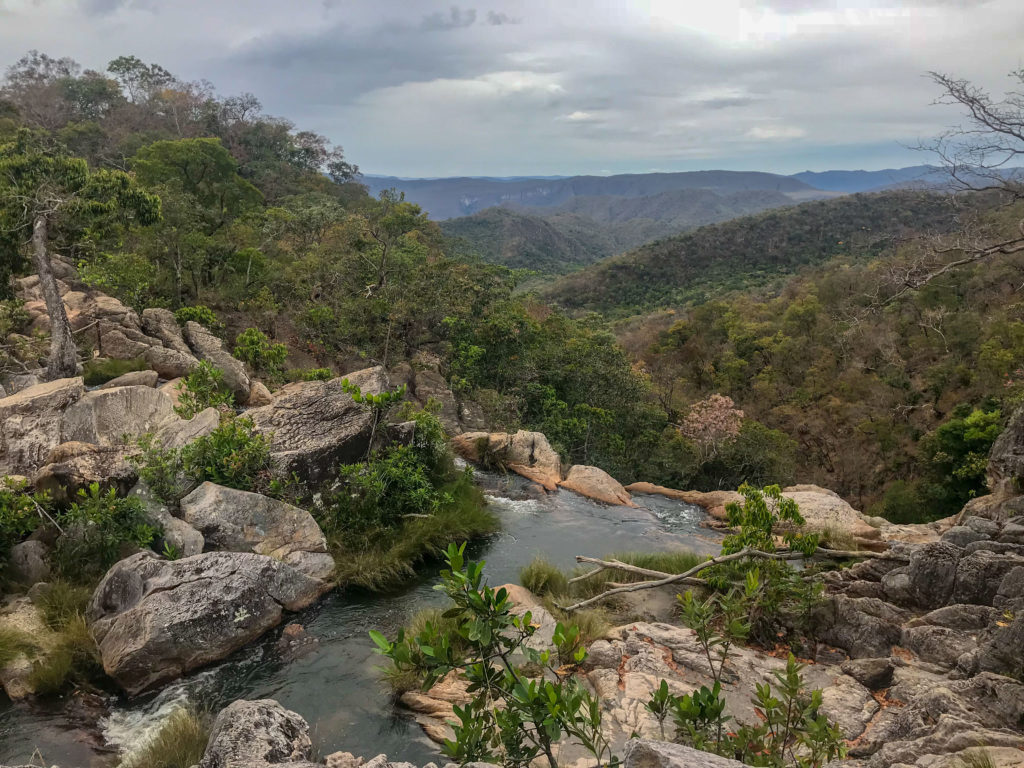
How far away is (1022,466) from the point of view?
34.6 ft

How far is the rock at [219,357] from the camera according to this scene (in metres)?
13.6

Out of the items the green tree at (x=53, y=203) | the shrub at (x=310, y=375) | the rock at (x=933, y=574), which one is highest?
the green tree at (x=53, y=203)

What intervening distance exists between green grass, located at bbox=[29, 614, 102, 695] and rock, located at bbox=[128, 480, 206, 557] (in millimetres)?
1349

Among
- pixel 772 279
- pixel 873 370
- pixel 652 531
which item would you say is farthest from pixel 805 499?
pixel 772 279

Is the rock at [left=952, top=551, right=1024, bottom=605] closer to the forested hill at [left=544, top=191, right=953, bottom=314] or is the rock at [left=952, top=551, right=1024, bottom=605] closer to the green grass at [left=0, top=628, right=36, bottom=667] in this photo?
the green grass at [left=0, top=628, right=36, bottom=667]

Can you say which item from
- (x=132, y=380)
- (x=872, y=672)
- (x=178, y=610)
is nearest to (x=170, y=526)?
(x=178, y=610)

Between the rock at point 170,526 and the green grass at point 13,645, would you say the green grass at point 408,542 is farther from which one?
the green grass at point 13,645

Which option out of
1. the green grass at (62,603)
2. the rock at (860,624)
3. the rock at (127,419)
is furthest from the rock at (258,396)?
the rock at (860,624)

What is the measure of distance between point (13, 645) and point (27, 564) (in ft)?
4.94

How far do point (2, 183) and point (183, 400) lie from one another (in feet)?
18.8

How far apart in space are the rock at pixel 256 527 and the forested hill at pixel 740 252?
2562 inches

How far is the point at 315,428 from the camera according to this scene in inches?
A: 426

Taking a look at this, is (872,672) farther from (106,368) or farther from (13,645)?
(106,368)

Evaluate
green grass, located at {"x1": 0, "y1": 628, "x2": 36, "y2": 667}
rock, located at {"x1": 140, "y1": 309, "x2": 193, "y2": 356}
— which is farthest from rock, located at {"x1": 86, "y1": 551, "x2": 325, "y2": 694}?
rock, located at {"x1": 140, "y1": 309, "x2": 193, "y2": 356}
